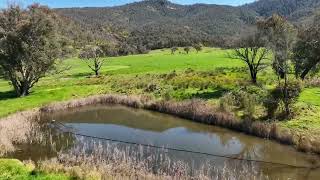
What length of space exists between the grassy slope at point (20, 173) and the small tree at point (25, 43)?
105ft

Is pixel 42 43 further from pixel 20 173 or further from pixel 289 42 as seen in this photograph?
pixel 20 173

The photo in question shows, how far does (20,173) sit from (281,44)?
31.8 metres

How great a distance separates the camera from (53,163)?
2559 cm

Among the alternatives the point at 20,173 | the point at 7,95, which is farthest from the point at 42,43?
the point at 20,173

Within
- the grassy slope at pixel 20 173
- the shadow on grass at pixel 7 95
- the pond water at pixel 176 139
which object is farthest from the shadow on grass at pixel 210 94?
the grassy slope at pixel 20 173

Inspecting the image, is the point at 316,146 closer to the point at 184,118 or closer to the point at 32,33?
the point at 184,118

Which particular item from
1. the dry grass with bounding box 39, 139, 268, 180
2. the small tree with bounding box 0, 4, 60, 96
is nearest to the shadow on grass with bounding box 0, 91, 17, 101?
the small tree with bounding box 0, 4, 60, 96

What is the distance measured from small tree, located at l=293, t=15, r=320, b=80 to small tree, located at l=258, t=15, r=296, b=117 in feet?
12.8

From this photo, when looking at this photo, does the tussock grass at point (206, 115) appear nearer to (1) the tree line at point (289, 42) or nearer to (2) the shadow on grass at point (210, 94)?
(2) the shadow on grass at point (210, 94)

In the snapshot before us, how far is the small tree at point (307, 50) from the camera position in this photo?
56.2 m

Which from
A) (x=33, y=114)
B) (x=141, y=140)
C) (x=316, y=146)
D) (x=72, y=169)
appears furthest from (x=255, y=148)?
(x=33, y=114)

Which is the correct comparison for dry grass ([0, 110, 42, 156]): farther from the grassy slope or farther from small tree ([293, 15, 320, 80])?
small tree ([293, 15, 320, 80])

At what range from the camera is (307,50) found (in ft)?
187

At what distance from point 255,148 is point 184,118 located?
37.6 ft
